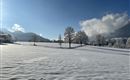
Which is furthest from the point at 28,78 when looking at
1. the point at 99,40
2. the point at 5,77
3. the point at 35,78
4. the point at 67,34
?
the point at 99,40

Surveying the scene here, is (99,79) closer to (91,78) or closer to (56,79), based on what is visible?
(91,78)

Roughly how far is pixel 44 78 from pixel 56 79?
0.47 m

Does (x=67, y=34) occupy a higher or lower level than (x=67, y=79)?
higher

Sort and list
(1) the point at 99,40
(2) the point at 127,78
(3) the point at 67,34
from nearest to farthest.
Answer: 1. (2) the point at 127,78
2. (3) the point at 67,34
3. (1) the point at 99,40

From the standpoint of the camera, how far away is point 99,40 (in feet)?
335

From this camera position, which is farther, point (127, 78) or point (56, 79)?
point (127, 78)

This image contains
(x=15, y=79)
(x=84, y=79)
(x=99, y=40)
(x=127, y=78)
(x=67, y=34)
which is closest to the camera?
(x=15, y=79)

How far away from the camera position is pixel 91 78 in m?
6.13

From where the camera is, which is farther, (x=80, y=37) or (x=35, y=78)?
(x=80, y=37)

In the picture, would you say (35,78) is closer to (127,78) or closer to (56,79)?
(56,79)

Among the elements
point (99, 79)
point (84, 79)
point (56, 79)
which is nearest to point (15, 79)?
point (56, 79)

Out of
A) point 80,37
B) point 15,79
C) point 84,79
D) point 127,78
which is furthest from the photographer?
point 80,37

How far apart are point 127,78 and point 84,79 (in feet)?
6.30

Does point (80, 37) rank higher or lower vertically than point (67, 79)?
higher
